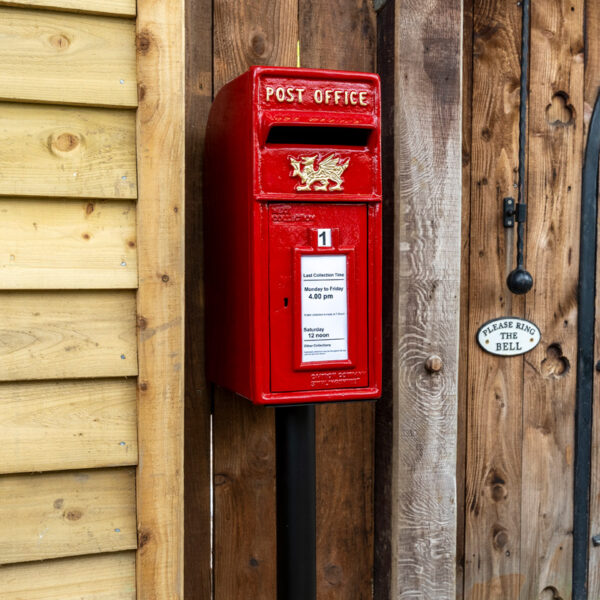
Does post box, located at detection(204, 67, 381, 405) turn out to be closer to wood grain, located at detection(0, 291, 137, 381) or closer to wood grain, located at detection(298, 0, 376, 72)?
wood grain, located at detection(0, 291, 137, 381)

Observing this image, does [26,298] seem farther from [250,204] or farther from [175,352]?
[250,204]

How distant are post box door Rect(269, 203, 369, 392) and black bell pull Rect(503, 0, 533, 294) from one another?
79 centimetres

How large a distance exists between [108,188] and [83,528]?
0.76m

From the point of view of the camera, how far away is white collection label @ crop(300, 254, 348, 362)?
5.22ft

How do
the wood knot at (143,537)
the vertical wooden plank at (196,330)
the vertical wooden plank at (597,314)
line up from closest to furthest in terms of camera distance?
the wood knot at (143,537), the vertical wooden plank at (196,330), the vertical wooden plank at (597,314)

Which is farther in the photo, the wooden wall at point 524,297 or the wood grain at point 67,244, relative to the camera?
the wooden wall at point 524,297

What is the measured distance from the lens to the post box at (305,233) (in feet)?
5.08

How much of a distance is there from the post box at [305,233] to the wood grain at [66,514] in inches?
14.8

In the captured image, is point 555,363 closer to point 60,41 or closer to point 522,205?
point 522,205

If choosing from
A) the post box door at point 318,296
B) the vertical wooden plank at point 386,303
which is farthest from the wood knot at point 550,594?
the post box door at point 318,296

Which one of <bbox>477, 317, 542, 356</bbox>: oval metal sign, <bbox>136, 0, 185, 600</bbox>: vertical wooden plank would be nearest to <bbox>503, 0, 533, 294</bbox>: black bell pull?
<bbox>477, 317, 542, 356</bbox>: oval metal sign

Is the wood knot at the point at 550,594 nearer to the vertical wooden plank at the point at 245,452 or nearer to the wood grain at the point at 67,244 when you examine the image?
the vertical wooden plank at the point at 245,452

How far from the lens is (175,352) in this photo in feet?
5.20

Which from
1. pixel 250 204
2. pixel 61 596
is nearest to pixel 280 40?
pixel 250 204
